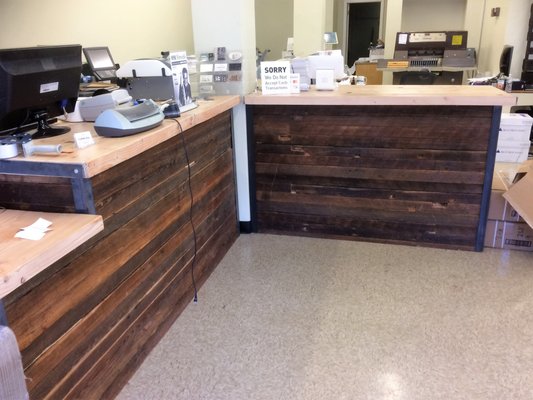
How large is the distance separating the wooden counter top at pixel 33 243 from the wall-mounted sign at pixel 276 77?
1.83 metres

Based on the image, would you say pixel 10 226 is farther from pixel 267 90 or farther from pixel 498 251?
pixel 498 251

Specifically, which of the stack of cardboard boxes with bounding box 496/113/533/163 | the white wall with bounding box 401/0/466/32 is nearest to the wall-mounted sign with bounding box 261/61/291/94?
the stack of cardboard boxes with bounding box 496/113/533/163

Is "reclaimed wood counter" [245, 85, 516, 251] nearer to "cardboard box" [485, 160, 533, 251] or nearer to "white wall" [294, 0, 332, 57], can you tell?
"cardboard box" [485, 160, 533, 251]

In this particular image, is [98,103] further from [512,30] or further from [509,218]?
[512,30]

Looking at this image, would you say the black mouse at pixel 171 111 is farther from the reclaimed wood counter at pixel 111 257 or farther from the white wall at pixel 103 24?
the white wall at pixel 103 24

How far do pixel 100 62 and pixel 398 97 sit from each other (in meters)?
3.83

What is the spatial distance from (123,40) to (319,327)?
203 inches

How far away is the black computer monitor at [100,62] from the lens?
5.04 m

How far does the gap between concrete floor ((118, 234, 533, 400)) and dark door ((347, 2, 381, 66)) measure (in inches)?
330

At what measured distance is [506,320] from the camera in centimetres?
223

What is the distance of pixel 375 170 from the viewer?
9.72ft

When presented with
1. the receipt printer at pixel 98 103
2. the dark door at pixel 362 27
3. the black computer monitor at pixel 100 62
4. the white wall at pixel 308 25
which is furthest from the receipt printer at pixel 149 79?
the dark door at pixel 362 27

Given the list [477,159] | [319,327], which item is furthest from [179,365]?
[477,159]

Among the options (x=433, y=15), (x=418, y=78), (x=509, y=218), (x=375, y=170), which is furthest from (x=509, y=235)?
(x=433, y=15)
